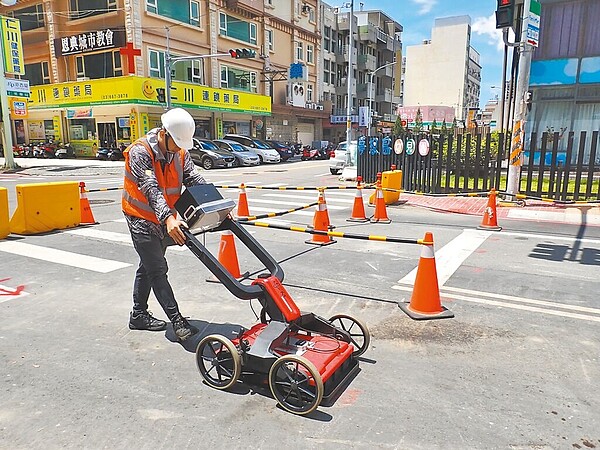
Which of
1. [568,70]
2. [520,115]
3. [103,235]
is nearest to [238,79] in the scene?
[568,70]

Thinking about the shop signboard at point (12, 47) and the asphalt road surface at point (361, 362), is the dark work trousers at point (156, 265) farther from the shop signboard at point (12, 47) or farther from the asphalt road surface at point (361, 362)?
the shop signboard at point (12, 47)

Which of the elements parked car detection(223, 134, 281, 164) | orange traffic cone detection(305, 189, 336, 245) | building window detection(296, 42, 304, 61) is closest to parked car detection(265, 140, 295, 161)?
parked car detection(223, 134, 281, 164)

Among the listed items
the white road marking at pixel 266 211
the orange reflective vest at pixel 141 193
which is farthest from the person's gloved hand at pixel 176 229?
the white road marking at pixel 266 211

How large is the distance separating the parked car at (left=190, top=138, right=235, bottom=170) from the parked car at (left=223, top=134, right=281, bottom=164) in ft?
13.4

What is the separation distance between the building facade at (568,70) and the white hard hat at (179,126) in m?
16.2

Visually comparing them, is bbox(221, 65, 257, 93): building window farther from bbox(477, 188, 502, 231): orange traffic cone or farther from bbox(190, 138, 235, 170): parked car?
bbox(477, 188, 502, 231): orange traffic cone

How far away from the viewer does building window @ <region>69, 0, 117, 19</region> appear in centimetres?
2966

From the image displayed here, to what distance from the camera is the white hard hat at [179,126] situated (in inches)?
147

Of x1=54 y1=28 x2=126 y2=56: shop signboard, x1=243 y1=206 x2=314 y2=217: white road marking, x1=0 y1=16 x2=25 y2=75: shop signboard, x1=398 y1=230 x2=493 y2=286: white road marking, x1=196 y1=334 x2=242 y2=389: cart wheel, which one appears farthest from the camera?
x1=54 y1=28 x2=126 y2=56: shop signboard

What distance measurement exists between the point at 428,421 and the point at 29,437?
7.88ft

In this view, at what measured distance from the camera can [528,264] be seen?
6.73m

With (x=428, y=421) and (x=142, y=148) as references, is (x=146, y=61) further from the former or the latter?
(x=428, y=421)

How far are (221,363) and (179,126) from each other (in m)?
1.82

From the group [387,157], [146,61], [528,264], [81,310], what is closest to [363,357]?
[81,310]
